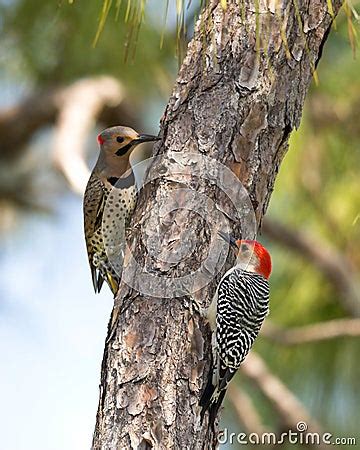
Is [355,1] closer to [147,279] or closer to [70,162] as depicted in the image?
[70,162]

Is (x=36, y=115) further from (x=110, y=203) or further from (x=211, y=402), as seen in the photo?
(x=211, y=402)

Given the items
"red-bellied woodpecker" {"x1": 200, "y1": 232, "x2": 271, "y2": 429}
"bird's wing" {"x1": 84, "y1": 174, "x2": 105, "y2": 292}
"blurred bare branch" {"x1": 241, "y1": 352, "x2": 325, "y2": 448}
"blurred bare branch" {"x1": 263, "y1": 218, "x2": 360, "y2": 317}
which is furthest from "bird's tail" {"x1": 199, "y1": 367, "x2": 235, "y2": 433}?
"blurred bare branch" {"x1": 263, "y1": 218, "x2": 360, "y2": 317}

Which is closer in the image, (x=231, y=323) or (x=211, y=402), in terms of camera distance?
(x=211, y=402)

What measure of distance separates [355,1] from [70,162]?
1.59m

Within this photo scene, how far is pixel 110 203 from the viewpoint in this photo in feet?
10.4

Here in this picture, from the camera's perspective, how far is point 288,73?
2670mm

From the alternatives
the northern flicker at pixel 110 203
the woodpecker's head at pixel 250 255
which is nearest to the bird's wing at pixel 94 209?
the northern flicker at pixel 110 203

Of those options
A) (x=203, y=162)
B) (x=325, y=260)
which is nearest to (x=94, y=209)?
(x=203, y=162)

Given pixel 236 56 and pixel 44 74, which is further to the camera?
pixel 44 74

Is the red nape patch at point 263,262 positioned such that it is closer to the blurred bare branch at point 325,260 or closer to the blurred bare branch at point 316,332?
the blurred bare branch at point 316,332

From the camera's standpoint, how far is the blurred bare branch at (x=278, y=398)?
4773mm

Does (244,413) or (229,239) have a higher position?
(244,413)

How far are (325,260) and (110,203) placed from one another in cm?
225

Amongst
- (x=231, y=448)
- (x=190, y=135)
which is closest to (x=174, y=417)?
(x=190, y=135)
